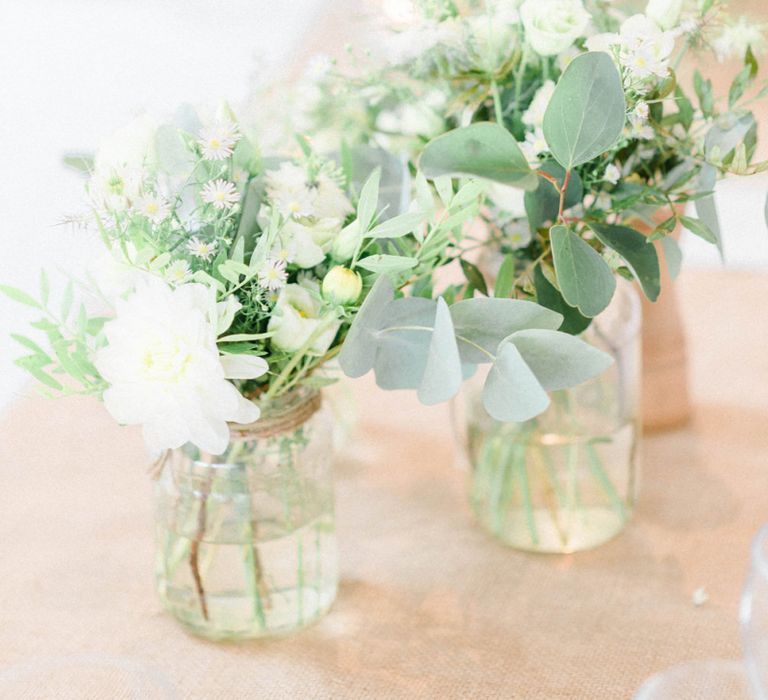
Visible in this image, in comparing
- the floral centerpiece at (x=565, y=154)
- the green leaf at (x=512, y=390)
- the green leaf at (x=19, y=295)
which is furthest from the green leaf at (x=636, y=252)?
the green leaf at (x=19, y=295)

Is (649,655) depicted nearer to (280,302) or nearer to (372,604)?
(372,604)

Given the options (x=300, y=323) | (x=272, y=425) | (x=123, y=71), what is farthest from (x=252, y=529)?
(x=123, y=71)

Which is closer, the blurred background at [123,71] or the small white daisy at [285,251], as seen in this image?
the small white daisy at [285,251]

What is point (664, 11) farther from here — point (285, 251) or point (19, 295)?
point (19, 295)

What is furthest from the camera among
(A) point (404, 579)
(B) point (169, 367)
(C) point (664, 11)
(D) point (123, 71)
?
(D) point (123, 71)

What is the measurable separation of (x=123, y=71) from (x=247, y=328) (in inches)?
50.1

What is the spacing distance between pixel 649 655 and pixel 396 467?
31 centimetres

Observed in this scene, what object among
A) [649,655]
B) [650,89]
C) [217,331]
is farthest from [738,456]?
[217,331]

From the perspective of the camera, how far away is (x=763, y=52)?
2.56ft

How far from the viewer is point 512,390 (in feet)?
1.89

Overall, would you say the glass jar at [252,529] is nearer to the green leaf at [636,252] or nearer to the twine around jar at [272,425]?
the twine around jar at [272,425]

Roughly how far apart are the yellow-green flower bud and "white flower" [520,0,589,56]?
0.21 m

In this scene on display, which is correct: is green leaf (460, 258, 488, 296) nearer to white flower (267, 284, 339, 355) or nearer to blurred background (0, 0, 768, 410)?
white flower (267, 284, 339, 355)

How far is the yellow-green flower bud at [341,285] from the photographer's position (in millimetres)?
604
